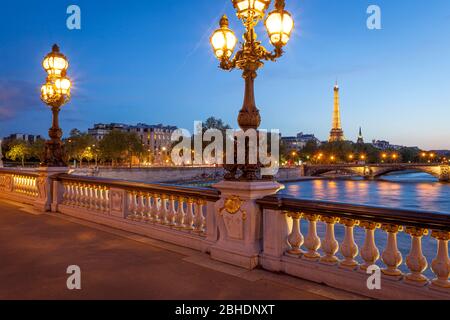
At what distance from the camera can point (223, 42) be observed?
6.32 metres

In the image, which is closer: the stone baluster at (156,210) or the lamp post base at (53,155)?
the stone baluster at (156,210)

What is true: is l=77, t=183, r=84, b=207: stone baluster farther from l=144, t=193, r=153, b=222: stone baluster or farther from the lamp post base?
l=144, t=193, r=153, b=222: stone baluster

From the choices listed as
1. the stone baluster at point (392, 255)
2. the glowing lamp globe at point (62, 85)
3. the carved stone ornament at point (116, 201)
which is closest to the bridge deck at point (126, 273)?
the stone baluster at point (392, 255)

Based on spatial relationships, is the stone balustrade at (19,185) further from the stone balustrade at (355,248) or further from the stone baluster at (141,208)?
the stone balustrade at (355,248)

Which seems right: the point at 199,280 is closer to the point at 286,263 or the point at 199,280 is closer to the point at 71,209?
the point at 286,263

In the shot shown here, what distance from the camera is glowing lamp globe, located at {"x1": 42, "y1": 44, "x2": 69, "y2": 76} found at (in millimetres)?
11562

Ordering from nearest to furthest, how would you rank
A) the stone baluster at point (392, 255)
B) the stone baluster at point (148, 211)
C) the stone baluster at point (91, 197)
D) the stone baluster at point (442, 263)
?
the stone baluster at point (442, 263) < the stone baluster at point (392, 255) < the stone baluster at point (148, 211) < the stone baluster at point (91, 197)

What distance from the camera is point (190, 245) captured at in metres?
6.84

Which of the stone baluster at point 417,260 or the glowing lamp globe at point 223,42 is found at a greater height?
the glowing lamp globe at point 223,42

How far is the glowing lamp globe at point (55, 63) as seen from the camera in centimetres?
1156

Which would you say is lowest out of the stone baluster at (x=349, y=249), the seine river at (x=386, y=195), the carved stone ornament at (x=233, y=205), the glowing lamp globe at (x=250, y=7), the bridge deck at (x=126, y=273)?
the seine river at (x=386, y=195)

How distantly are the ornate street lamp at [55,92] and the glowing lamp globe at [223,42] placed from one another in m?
7.17

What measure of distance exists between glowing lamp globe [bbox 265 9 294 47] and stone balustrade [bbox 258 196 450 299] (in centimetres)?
251
